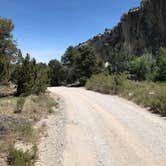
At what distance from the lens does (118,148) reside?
316 inches

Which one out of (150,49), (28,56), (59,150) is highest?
(150,49)

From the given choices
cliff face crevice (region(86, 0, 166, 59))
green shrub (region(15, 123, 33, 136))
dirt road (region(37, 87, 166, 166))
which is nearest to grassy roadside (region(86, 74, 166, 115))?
dirt road (region(37, 87, 166, 166))

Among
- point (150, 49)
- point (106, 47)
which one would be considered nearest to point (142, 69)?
point (150, 49)

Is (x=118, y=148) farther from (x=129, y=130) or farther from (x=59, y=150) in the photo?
(x=129, y=130)

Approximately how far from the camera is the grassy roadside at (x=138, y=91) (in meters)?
15.3

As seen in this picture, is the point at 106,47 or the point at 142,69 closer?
the point at 142,69

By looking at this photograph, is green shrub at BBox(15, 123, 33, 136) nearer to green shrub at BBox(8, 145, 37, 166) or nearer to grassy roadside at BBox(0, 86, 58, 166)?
grassy roadside at BBox(0, 86, 58, 166)

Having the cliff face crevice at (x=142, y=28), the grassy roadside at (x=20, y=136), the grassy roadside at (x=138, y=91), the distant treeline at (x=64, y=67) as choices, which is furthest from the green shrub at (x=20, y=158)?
the cliff face crevice at (x=142, y=28)

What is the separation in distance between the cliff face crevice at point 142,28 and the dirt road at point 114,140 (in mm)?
83055

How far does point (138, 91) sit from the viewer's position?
71.7ft

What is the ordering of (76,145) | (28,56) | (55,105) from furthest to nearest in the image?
(28,56) < (55,105) < (76,145)

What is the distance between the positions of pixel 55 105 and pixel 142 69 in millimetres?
54586

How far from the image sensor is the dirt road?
706 centimetres

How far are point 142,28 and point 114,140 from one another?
307 ft
